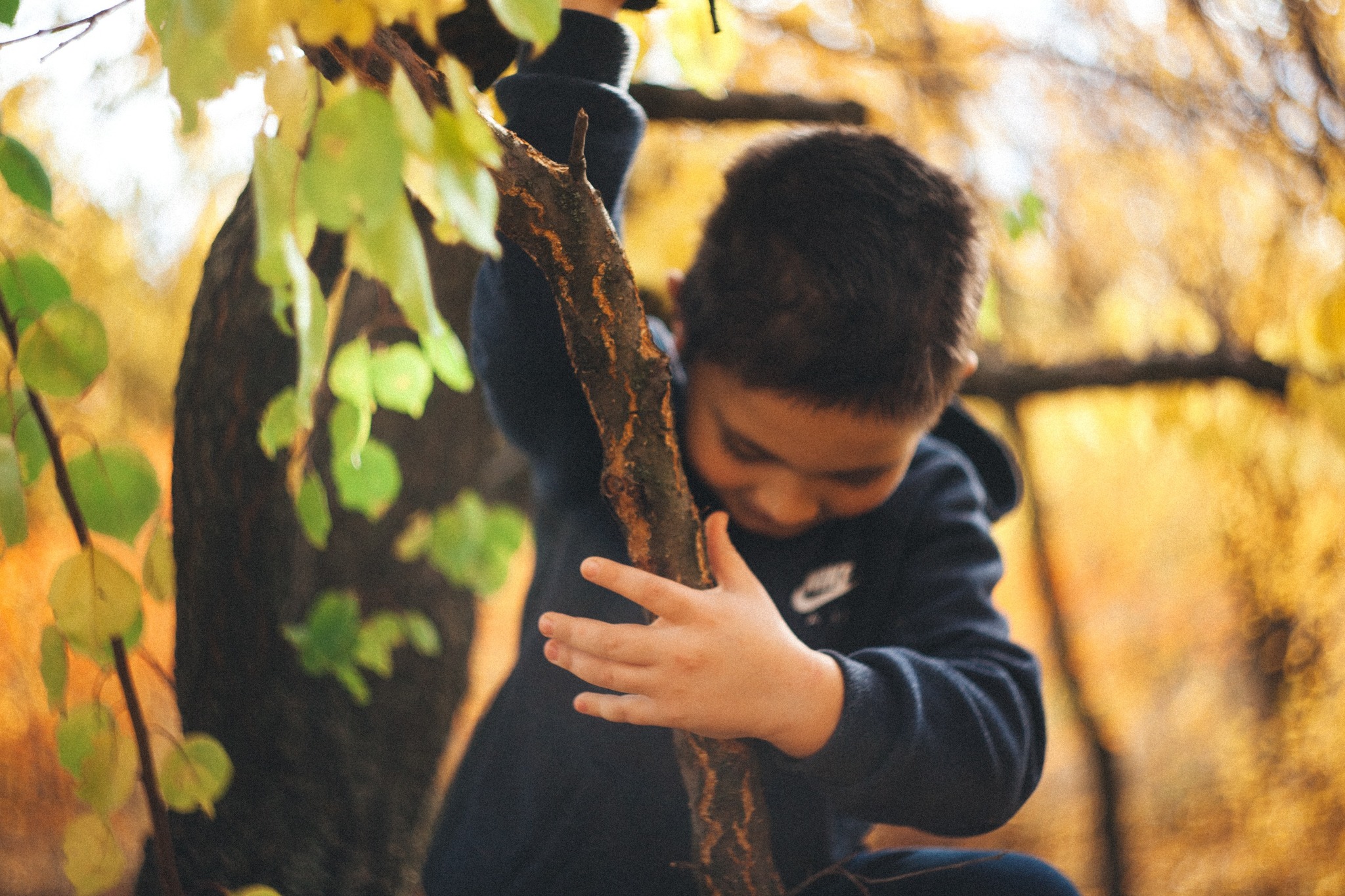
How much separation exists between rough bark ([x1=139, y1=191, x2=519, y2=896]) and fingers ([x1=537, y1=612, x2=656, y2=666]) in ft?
1.76

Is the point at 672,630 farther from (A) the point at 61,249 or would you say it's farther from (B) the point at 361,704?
(A) the point at 61,249

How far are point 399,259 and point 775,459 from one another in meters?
0.59

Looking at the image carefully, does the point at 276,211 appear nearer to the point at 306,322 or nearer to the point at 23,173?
the point at 306,322

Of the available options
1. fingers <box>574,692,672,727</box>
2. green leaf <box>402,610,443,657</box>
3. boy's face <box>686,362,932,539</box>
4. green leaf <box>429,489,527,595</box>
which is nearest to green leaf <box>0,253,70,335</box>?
fingers <box>574,692,672,727</box>

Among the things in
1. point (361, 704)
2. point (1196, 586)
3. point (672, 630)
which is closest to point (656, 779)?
point (672, 630)

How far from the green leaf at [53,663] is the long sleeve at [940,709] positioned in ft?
1.78

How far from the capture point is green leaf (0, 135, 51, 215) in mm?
526

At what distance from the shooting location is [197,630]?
1.02 meters

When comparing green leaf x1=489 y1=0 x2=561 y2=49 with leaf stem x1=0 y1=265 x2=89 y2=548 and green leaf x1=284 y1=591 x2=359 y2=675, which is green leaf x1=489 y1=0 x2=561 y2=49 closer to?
leaf stem x1=0 y1=265 x2=89 y2=548

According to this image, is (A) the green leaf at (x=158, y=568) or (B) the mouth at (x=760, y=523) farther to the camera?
(B) the mouth at (x=760, y=523)

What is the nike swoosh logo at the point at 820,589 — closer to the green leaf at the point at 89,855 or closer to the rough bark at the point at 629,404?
the rough bark at the point at 629,404

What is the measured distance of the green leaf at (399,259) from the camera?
1.05 feet

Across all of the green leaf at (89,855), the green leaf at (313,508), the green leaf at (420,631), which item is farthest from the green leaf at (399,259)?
the green leaf at (420,631)

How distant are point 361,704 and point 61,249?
90 cm
